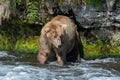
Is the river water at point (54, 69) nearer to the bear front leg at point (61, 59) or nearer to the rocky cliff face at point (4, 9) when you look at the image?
the bear front leg at point (61, 59)

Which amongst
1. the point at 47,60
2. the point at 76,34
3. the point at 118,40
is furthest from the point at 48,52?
the point at 118,40

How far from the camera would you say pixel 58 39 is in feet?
39.1

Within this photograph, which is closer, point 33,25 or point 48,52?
point 48,52

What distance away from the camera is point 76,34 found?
13000mm

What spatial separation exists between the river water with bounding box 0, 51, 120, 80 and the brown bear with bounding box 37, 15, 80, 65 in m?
0.25

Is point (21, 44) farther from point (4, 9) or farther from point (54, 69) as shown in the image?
point (54, 69)

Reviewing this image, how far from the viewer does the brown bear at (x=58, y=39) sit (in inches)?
475

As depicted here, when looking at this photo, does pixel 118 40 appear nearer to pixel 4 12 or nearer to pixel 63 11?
pixel 63 11

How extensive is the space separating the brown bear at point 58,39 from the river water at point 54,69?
0.83ft

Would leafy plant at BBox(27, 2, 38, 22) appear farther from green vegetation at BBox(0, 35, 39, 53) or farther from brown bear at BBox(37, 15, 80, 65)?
brown bear at BBox(37, 15, 80, 65)

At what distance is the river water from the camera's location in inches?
410

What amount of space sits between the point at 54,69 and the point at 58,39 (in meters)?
0.88

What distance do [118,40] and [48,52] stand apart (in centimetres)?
194

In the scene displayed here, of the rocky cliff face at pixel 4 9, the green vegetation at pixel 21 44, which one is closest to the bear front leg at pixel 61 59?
the green vegetation at pixel 21 44
